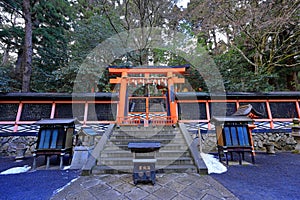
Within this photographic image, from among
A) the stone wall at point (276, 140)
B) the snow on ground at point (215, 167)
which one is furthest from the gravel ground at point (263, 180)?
the stone wall at point (276, 140)

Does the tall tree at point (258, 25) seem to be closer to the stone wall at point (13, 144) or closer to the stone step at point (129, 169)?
the stone step at point (129, 169)

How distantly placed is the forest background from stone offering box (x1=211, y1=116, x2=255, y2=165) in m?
5.94

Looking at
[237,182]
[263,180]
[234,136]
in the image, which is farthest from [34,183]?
[234,136]

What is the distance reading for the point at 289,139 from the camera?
7.34m

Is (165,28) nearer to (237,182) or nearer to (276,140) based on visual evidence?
(276,140)

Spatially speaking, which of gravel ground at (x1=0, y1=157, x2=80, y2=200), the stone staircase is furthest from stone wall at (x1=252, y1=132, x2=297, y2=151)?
gravel ground at (x1=0, y1=157, x2=80, y2=200)

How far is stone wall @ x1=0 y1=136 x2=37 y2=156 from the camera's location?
6.67 metres

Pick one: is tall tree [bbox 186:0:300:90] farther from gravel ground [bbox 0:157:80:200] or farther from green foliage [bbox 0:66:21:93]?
green foliage [bbox 0:66:21:93]

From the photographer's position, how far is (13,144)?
6.75 meters

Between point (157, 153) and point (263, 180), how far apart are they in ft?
8.85

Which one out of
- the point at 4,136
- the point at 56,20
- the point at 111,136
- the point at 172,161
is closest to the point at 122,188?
the point at 172,161

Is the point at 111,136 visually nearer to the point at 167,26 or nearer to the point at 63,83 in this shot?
the point at 63,83

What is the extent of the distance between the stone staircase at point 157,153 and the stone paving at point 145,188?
27cm

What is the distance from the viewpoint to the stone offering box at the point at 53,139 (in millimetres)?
4480
